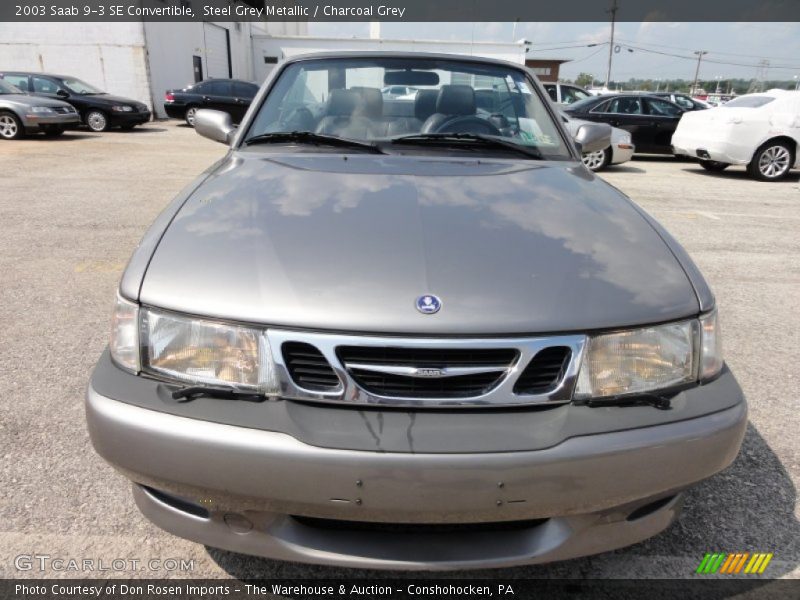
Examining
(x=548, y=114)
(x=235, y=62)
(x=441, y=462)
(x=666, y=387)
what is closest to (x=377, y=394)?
(x=441, y=462)

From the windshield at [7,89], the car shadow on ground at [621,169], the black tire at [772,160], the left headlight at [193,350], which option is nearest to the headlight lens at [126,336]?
the left headlight at [193,350]

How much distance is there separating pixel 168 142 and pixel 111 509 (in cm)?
1307

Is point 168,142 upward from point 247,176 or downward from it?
downward

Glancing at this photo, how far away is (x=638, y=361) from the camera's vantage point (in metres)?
1.58

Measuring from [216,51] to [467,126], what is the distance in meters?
26.7

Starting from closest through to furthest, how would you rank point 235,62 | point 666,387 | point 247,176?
point 666,387 < point 247,176 < point 235,62

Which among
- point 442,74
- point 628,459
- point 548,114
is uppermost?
point 442,74

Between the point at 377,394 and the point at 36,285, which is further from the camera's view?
the point at 36,285

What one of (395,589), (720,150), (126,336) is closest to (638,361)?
(395,589)

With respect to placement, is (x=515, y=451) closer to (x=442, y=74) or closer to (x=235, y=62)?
(x=442, y=74)

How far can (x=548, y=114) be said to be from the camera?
118 inches

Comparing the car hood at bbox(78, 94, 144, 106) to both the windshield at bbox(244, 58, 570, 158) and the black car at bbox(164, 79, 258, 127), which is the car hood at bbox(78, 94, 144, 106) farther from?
the windshield at bbox(244, 58, 570, 158)

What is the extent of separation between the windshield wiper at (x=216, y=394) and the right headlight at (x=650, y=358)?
849mm

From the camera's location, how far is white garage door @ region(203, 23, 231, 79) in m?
24.8
